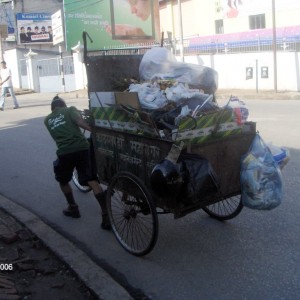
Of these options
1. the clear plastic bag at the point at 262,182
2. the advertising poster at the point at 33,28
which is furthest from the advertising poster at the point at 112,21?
the clear plastic bag at the point at 262,182

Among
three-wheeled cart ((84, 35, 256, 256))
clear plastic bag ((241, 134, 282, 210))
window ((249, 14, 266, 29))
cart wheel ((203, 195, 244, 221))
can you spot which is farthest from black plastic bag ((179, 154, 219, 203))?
window ((249, 14, 266, 29))

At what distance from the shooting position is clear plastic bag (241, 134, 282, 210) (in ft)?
13.1

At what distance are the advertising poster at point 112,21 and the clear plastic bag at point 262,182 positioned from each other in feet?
93.9

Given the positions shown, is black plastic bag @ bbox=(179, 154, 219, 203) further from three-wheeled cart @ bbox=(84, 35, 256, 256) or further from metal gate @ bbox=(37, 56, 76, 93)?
metal gate @ bbox=(37, 56, 76, 93)

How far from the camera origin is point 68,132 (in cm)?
509

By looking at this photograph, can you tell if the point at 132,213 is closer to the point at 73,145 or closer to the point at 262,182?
the point at 73,145

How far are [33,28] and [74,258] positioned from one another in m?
38.3

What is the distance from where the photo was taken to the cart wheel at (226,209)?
4.91 meters

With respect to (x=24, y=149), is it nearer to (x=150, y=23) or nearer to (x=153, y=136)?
(x=153, y=136)

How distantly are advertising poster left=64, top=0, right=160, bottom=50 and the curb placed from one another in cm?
2719

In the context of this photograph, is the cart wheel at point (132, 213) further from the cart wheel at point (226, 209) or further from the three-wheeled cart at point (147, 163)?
the cart wheel at point (226, 209)

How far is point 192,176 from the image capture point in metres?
3.78

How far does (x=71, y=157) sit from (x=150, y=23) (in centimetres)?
3229

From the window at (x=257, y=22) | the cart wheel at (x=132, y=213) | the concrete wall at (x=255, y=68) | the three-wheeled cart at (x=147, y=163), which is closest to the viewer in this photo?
the three-wheeled cart at (x=147, y=163)
